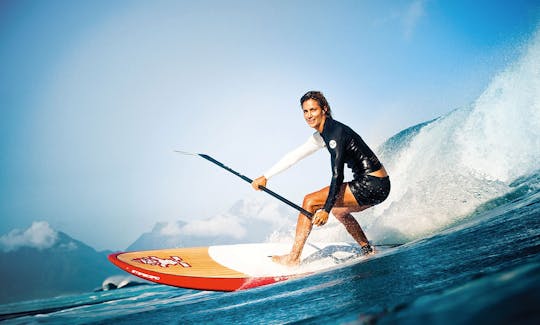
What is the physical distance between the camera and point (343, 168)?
435 cm

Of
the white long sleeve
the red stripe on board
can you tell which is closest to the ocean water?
the red stripe on board

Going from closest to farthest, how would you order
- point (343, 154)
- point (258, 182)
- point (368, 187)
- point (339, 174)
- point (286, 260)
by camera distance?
point (339, 174), point (343, 154), point (368, 187), point (286, 260), point (258, 182)

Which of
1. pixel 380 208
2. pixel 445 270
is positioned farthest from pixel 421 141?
pixel 445 270

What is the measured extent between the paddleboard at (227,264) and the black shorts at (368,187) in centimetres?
116

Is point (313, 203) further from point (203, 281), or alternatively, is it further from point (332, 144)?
point (203, 281)

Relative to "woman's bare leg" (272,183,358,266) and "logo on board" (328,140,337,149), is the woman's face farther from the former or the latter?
"woman's bare leg" (272,183,358,266)

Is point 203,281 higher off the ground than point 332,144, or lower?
lower

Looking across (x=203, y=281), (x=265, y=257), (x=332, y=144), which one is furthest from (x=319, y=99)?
(x=203, y=281)

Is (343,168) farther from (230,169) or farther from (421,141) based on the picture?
(421,141)

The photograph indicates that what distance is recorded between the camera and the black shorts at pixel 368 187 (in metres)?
4.53

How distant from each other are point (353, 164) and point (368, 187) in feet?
1.16

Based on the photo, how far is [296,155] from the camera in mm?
5387

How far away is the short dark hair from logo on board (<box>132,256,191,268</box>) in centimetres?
336

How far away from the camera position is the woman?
4.33 metres
